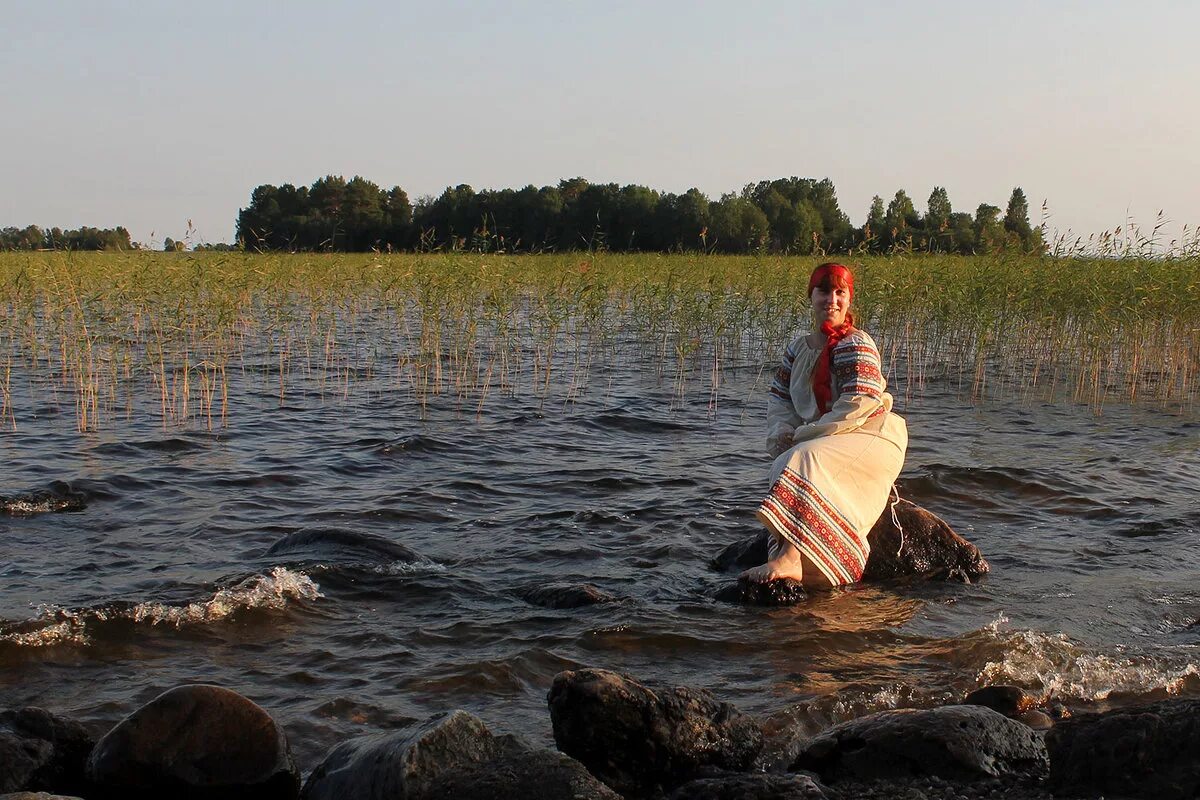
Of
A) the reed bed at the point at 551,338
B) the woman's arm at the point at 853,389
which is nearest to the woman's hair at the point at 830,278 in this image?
the woman's arm at the point at 853,389

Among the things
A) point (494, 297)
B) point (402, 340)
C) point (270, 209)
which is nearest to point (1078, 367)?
point (494, 297)

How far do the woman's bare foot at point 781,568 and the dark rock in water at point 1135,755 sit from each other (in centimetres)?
229

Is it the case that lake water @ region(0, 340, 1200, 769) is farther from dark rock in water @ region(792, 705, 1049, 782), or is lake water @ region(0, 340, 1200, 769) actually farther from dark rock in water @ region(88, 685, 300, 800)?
dark rock in water @ region(792, 705, 1049, 782)

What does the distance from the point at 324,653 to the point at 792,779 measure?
2.71 metres

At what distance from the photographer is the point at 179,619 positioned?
5812 mm

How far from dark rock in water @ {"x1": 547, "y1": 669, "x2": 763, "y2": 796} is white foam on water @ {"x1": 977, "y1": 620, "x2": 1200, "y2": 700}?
1.76 meters

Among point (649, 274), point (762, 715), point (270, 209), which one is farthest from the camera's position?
point (270, 209)

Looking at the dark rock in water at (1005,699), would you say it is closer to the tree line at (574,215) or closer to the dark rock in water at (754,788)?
the dark rock in water at (754,788)

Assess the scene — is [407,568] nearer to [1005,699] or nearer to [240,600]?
[240,600]

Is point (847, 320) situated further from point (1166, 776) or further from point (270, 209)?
point (270, 209)

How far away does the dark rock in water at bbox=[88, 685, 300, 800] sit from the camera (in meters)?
3.85

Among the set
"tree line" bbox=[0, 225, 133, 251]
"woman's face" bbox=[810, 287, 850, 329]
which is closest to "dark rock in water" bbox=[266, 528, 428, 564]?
"woman's face" bbox=[810, 287, 850, 329]

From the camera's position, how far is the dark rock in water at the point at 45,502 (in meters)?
7.93

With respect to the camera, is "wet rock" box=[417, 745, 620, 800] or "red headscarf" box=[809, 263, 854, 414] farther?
"red headscarf" box=[809, 263, 854, 414]
